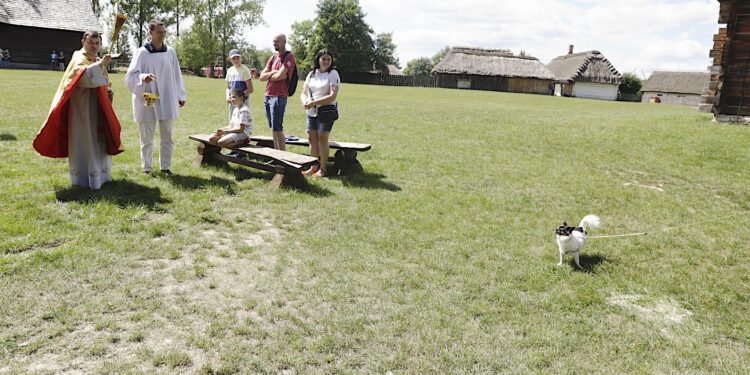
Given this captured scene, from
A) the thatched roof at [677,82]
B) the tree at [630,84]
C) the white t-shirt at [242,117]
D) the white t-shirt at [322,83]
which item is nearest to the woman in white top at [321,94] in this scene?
the white t-shirt at [322,83]

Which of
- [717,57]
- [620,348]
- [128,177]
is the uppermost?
[717,57]

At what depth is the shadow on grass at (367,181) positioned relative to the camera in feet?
25.5

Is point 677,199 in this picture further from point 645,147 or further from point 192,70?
point 192,70

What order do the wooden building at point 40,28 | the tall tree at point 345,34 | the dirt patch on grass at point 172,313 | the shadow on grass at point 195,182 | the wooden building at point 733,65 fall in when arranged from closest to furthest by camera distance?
the dirt patch on grass at point 172,313, the shadow on grass at point 195,182, the wooden building at point 733,65, the wooden building at point 40,28, the tall tree at point 345,34

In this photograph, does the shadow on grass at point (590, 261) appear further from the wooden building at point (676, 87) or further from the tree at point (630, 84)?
the wooden building at point (676, 87)

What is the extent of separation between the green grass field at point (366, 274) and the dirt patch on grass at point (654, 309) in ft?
0.07

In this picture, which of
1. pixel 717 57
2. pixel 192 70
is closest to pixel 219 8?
pixel 192 70

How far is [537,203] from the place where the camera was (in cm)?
748

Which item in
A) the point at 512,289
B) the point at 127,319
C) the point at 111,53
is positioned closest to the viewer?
the point at 127,319

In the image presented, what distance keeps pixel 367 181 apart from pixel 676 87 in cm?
6907

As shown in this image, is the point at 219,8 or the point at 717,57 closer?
the point at 717,57

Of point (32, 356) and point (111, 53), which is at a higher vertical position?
point (111, 53)

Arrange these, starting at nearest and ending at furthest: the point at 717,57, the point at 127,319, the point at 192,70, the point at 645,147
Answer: the point at 127,319 → the point at 645,147 → the point at 717,57 → the point at 192,70

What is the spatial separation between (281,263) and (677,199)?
6243mm
